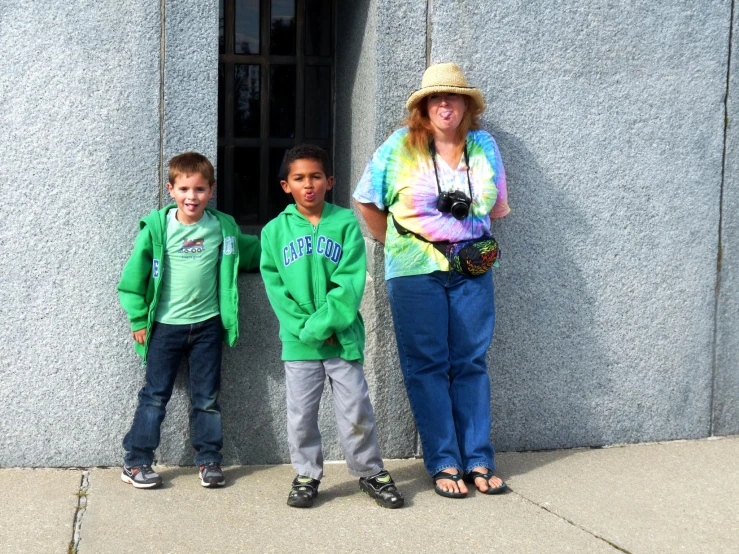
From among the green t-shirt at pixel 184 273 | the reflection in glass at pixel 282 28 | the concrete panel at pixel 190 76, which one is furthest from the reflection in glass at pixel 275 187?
the green t-shirt at pixel 184 273

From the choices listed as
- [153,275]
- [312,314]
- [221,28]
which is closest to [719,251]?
[312,314]

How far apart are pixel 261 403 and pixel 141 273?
2.90 feet

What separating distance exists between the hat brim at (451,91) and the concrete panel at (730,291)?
1524 mm

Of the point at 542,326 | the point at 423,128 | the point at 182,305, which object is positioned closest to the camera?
the point at 182,305

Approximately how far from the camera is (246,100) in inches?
203

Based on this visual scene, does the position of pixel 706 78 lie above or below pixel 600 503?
above

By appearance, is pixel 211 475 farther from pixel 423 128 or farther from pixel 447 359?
pixel 423 128

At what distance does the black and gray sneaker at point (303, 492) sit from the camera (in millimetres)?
4086

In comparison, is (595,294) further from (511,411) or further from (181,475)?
(181,475)

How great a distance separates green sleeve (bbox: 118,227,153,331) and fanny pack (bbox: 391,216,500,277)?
3.66ft

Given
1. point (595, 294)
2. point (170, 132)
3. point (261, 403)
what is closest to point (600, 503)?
point (595, 294)

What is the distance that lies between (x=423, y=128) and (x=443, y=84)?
0.22 meters

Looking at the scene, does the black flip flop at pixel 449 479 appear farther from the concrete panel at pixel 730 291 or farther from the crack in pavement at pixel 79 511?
the concrete panel at pixel 730 291

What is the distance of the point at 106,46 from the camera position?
450 centimetres
